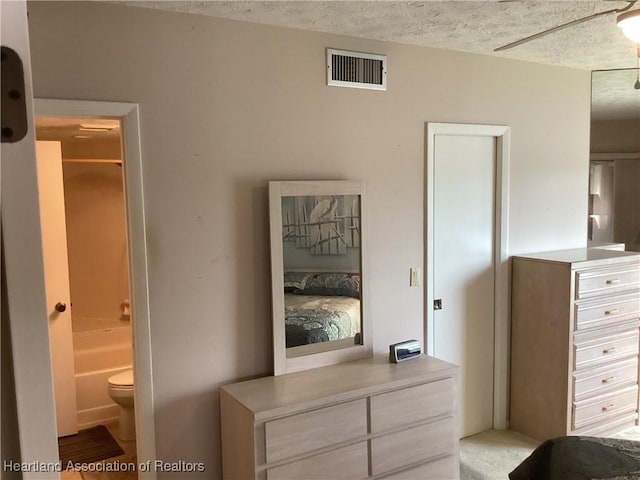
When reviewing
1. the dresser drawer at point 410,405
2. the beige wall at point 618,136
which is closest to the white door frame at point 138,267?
the dresser drawer at point 410,405

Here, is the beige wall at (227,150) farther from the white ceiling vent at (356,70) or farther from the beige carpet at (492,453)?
the beige carpet at (492,453)

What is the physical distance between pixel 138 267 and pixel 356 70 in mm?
1585

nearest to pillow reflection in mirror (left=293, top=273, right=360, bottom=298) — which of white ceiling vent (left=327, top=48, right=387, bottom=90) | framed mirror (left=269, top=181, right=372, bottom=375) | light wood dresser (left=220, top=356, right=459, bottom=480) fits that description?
framed mirror (left=269, top=181, right=372, bottom=375)

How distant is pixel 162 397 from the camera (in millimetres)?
2570

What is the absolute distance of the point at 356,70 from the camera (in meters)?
3.01

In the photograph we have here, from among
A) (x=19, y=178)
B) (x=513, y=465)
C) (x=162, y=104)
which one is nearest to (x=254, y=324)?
(x=162, y=104)

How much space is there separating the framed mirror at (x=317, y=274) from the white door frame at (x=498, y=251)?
55 cm

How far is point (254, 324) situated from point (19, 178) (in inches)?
94.8

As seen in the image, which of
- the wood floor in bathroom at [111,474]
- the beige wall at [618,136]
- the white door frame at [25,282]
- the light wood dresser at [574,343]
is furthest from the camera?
the beige wall at [618,136]

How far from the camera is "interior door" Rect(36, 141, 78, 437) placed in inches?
148

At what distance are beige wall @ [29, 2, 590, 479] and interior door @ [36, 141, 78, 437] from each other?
5.39 ft

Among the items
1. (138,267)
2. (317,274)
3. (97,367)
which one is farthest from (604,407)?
(97,367)

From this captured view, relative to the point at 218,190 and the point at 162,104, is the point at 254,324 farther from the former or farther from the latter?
the point at 162,104

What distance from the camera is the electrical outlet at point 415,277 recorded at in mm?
3336
